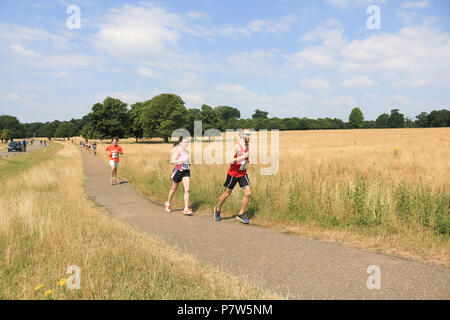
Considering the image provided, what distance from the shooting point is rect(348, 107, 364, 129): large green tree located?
131250 millimetres

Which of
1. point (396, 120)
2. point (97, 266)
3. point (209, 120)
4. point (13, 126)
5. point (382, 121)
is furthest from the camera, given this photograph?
point (13, 126)

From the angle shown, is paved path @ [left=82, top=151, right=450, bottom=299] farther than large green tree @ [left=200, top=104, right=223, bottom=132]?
No

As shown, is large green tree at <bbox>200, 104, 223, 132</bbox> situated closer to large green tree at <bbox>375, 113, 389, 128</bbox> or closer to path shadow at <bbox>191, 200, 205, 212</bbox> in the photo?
path shadow at <bbox>191, 200, 205, 212</bbox>

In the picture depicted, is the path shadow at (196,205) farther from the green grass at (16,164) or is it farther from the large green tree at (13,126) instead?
the large green tree at (13,126)

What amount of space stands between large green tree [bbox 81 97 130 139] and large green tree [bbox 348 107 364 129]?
101958 mm

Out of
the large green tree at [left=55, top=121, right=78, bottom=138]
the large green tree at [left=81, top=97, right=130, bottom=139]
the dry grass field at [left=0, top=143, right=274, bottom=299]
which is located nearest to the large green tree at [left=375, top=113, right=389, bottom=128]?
the large green tree at [left=81, top=97, right=130, bottom=139]

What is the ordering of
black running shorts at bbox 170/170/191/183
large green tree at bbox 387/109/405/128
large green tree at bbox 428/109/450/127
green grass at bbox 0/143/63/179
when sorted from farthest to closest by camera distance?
1. large green tree at bbox 387/109/405/128
2. large green tree at bbox 428/109/450/127
3. green grass at bbox 0/143/63/179
4. black running shorts at bbox 170/170/191/183

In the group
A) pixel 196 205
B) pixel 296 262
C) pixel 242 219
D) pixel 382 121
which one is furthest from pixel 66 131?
pixel 296 262

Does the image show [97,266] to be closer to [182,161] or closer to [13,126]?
[182,161]

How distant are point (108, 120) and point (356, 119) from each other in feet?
355

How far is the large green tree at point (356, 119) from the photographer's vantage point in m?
131

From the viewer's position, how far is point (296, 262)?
4.08 metres

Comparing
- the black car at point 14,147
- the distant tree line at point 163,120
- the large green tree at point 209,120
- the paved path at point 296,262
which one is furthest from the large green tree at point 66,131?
the paved path at point 296,262

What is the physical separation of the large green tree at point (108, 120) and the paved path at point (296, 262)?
6551 cm
